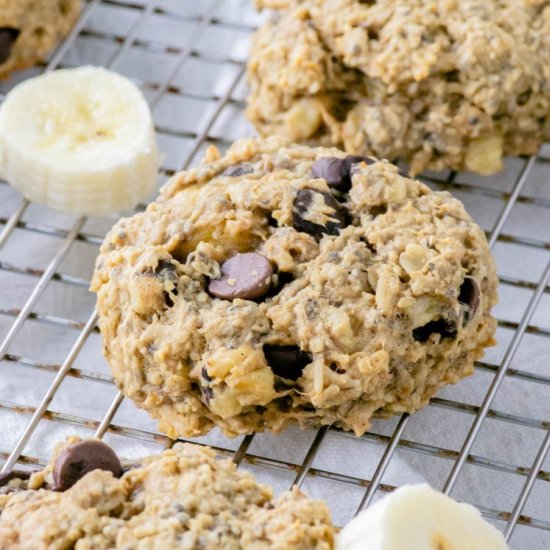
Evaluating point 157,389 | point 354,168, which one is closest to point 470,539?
point 157,389

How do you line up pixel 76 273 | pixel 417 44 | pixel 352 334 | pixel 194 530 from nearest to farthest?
1. pixel 194 530
2. pixel 352 334
3. pixel 417 44
4. pixel 76 273

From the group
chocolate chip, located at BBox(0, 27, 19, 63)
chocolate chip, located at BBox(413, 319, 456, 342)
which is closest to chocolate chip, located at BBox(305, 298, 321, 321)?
chocolate chip, located at BBox(413, 319, 456, 342)

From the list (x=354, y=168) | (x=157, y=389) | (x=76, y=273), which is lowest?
(x=76, y=273)

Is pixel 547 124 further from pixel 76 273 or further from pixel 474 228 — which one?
pixel 76 273

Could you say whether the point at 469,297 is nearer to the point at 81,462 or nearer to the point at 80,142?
the point at 81,462

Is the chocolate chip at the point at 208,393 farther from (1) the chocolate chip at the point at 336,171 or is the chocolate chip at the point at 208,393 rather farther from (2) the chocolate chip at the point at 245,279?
(1) the chocolate chip at the point at 336,171

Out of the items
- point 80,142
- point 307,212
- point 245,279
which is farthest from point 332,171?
point 80,142

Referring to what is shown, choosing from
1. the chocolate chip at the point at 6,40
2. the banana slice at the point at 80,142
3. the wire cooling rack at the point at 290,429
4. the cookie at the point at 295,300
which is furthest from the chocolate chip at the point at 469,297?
the chocolate chip at the point at 6,40
